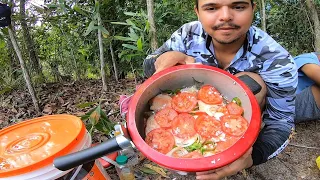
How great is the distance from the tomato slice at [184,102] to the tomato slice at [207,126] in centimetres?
6

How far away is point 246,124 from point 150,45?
1.30 meters

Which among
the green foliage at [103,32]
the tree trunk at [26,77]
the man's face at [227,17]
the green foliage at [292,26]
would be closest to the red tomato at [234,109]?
the man's face at [227,17]

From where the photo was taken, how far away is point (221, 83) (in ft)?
3.28

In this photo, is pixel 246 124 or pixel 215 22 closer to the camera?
pixel 246 124

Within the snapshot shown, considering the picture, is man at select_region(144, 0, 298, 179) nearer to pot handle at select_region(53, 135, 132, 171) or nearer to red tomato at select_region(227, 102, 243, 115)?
red tomato at select_region(227, 102, 243, 115)

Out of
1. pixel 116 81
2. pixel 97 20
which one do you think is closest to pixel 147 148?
pixel 97 20

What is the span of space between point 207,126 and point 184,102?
129 millimetres

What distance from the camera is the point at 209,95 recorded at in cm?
101

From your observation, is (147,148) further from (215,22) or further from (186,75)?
(215,22)

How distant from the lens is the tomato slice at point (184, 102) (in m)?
0.99

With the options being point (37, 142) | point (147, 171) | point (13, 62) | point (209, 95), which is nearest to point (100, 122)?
point (147, 171)

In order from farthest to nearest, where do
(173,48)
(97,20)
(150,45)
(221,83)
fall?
(97,20)
(150,45)
(173,48)
(221,83)

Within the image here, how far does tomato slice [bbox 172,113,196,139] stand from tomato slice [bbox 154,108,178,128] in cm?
2

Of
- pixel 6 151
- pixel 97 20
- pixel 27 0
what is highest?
pixel 27 0
